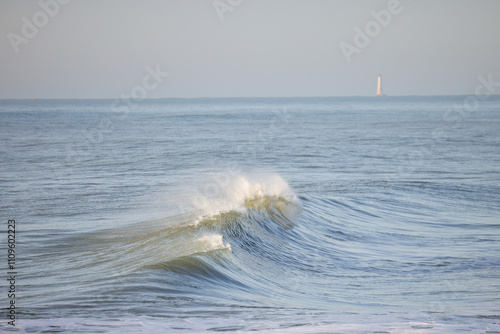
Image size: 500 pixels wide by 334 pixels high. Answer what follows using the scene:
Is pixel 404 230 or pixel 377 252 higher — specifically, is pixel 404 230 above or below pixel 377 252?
above

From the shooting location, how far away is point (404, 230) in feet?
40.9

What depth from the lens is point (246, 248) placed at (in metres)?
10.3

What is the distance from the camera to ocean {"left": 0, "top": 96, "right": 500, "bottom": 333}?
6.04m

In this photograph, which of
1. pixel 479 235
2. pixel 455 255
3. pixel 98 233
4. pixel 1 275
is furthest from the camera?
pixel 479 235

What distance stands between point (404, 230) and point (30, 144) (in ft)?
75.4

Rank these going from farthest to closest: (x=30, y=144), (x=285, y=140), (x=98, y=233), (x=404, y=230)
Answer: (x=285, y=140), (x=30, y=144), (x=404, y=230), (x=98, y=233)

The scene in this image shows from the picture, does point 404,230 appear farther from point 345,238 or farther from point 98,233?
point 98,233

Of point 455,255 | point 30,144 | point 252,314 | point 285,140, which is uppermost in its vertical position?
point 285,140

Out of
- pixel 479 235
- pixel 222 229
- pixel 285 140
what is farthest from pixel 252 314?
pixel 285 140

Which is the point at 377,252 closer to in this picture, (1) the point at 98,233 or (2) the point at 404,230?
(2) the point at 404,230

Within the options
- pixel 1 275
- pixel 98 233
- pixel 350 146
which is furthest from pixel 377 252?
pixel 350 146

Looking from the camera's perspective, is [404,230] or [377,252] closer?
[377,252]

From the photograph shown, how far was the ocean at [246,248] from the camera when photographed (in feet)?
19.8

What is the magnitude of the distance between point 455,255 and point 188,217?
17.8 feet
